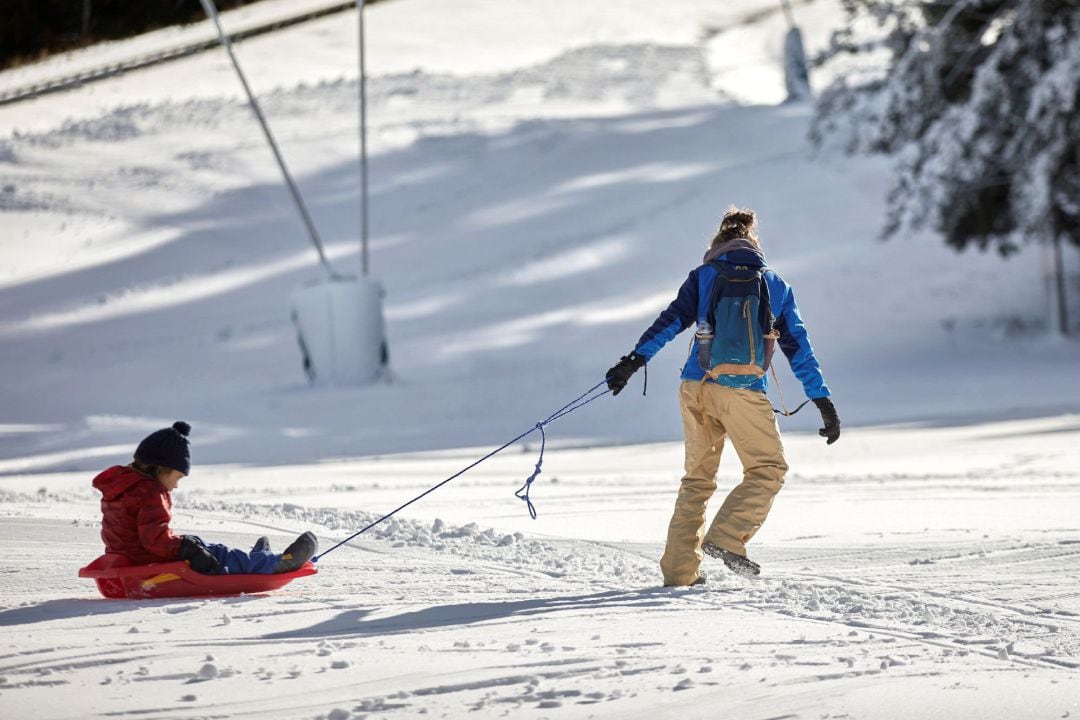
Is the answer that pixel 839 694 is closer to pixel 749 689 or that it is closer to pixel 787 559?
pixel 749 689

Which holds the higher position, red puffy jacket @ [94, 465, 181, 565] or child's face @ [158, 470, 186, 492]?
child's face @ [158, 470, 186, 492]

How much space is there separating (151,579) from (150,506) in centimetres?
28

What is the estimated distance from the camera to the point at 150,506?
5.68 metres

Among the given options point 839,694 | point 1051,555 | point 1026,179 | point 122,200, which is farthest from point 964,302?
point 839,694

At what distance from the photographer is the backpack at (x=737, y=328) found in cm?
587

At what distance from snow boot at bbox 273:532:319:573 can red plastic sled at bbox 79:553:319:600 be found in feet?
0.52

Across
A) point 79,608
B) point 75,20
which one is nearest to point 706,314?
point 79,608

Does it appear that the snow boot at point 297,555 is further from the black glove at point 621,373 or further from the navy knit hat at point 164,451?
the black glove at point 621,373

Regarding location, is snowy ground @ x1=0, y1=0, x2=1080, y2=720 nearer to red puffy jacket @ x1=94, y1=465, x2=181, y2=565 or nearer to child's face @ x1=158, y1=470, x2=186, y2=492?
red puffy jacket @ x1=94, y1=465, x2=181, y2=565

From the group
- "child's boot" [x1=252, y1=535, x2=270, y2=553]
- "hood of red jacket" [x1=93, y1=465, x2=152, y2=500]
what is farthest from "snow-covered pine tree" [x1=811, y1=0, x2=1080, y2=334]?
"hood of red jacket" [x1=93, y1=465, x2=152, y2=500]

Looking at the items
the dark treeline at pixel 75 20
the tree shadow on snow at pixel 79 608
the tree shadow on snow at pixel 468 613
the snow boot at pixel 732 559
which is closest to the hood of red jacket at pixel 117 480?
the tree shadow on snow at pixel 79 608

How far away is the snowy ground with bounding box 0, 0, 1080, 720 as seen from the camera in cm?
457

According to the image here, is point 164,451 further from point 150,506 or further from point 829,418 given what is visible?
point 829,418

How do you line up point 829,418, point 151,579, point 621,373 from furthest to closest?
point 829,418 < point 621,373 < point 151,579
